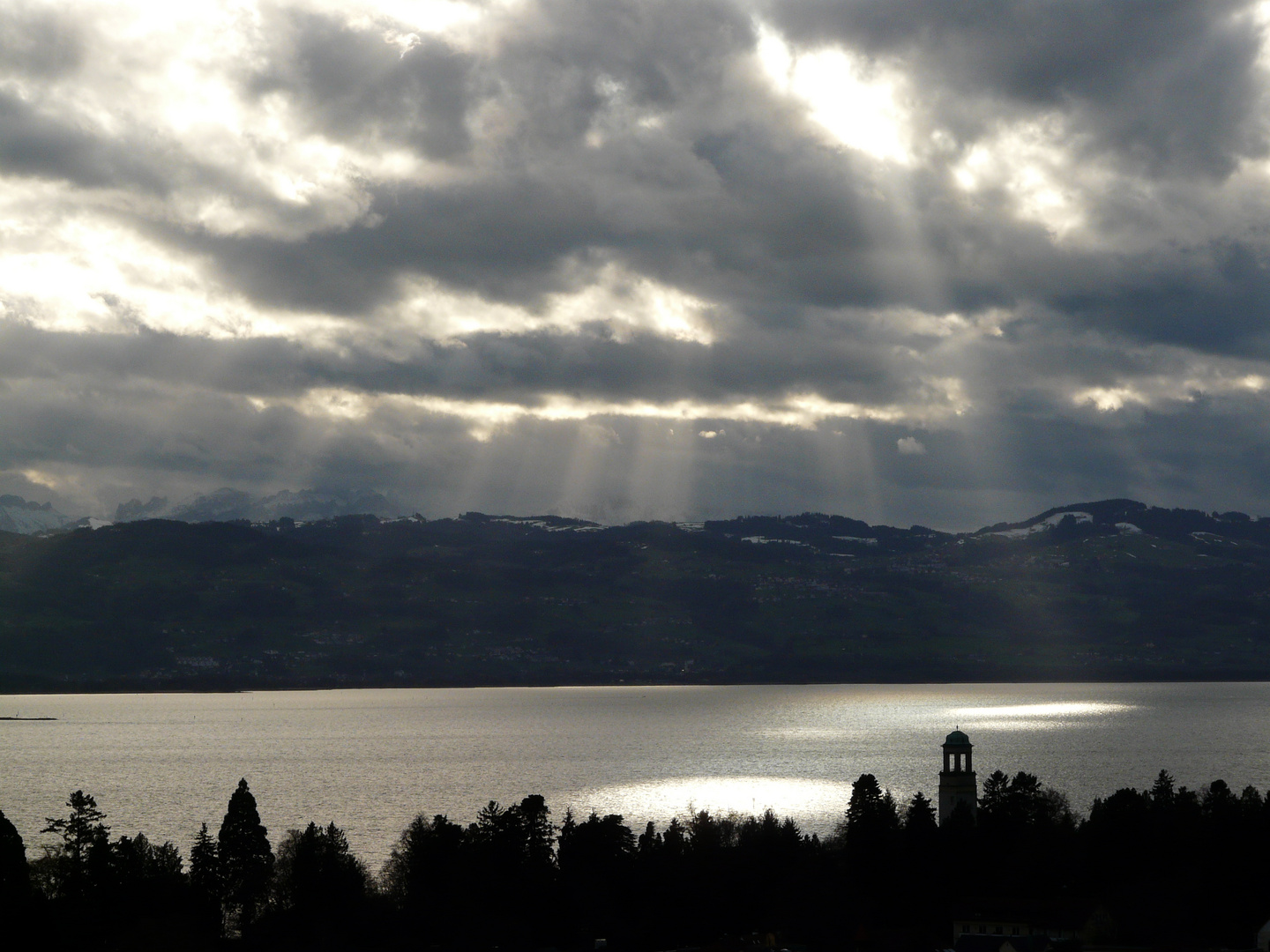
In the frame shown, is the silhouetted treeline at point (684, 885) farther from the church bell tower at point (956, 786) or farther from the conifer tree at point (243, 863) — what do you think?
the church bell tower at point (956, 786)

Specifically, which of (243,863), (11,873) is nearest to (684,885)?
(243,863)

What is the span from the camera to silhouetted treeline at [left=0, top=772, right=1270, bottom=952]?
275ft

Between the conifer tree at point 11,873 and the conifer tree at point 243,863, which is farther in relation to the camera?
the conifer tree at point 243,863

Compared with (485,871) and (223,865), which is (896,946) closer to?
(485,871)

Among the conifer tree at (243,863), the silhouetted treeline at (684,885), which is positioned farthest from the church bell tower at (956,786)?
the conifer tree at (243,863)

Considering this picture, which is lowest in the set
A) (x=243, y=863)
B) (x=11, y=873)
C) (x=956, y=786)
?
(x=243, y=863)

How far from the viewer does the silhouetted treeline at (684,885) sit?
3302 inches

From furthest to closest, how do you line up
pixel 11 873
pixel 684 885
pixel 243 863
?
pixel 243 863 → pixel 684 885 → pixel 11 873

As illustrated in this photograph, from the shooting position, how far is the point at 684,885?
9144 cm

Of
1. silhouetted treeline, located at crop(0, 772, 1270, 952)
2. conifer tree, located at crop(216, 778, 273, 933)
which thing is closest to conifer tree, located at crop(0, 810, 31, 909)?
silhouetted treeline, located at crop(0, 772, 1270, 952)

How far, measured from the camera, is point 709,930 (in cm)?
8856

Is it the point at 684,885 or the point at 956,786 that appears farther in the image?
the point at 956,786

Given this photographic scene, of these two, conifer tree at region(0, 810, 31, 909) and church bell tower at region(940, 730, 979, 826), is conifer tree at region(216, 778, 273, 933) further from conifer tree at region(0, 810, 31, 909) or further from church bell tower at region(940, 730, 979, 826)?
church bell tower at region(940, 730, 979, 826)

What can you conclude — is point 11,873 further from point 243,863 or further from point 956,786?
point 956,786
